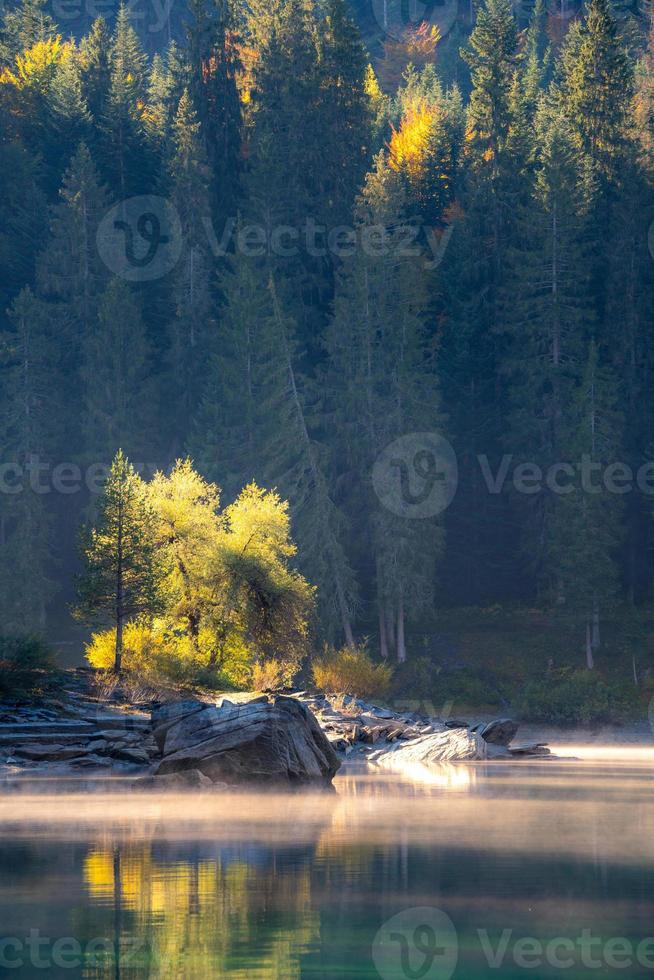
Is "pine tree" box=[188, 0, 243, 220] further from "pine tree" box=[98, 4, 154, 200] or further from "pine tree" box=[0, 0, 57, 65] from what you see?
"pine tree" box=[0, 0, 57, 65]

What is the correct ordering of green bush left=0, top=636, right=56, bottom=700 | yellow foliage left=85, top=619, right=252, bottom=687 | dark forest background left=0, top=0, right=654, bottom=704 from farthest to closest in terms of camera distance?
1. dark forest background left=0, top=0, right=654, bottom=704
2. yellow foliage left=85, top=619, right=252, bottom=687
3. green bush left=0, top=636, right=56, bottom=700

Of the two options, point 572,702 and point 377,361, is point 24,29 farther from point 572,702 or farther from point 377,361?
point 572,702

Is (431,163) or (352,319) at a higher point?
(431,163)

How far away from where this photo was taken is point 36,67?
103 metres

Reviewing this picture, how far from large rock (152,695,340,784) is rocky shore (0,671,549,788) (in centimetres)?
2

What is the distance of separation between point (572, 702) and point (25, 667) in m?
Answer: 27.3

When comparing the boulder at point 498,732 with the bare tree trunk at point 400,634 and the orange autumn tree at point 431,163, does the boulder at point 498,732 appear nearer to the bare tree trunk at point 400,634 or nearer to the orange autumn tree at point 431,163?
the bare tree trunk at point 400,634

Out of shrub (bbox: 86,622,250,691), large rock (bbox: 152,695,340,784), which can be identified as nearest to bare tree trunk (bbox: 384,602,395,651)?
shrub (bbox: 86,622,250,691)

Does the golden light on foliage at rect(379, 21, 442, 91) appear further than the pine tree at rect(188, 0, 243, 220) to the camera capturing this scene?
Yes

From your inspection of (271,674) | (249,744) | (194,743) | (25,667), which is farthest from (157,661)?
(249,744)

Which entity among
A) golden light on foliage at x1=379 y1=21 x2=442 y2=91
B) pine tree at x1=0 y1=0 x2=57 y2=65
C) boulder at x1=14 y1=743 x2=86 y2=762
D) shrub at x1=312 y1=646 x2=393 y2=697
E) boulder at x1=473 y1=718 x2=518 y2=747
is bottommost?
boulder at x1=473 y1=718 x2=518 y2=747

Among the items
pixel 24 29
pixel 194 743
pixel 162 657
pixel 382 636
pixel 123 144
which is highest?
pixel 24 29

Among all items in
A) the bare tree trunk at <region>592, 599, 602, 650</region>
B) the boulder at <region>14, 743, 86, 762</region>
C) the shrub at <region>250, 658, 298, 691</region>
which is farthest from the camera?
the bare tree trunk at <region>592, 599, 602, 650</region>

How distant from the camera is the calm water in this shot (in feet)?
37.1
